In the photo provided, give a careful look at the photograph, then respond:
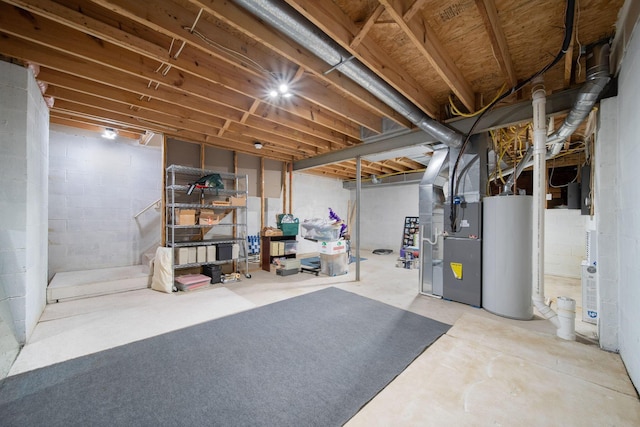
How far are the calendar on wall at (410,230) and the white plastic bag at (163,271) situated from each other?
19.1ft

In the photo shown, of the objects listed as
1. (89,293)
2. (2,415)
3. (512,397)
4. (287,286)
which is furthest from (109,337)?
(512,397)

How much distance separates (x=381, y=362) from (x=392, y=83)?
2520mm

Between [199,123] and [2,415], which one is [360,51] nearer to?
[199,123]

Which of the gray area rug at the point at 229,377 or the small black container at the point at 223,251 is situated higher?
the small black container at the point at 223,251

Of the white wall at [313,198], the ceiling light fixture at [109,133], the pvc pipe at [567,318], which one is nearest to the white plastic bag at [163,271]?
the ceiling light fixture at [109,133]

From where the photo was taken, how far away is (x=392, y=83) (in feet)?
7.88

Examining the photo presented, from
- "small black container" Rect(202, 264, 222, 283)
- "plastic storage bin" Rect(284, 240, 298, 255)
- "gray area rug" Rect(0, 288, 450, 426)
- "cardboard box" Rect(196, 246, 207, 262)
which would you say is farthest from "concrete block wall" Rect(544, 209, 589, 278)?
"cardboard box" Rect(196, 246, 207, 262)

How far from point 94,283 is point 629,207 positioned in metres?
5.87

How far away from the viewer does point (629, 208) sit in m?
1.83

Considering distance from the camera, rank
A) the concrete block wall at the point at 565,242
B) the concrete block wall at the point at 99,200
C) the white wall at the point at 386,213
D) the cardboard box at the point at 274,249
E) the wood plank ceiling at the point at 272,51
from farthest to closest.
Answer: the white wall at the point at 386,213
the cardboard box at the point at 274,249
the concrete block wall at the point at 565,242
the concrete block wall at the point at 99,200
the wood plank ceiling at the point at 272,51

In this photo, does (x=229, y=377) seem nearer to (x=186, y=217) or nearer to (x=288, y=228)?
(x=186, y=217)

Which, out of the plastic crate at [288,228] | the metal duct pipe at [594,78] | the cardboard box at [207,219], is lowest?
the plastic crate at [288,228]

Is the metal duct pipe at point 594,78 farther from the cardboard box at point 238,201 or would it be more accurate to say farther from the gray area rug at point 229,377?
the cardboard box at point 238,201

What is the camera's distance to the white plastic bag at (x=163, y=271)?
3.79m
